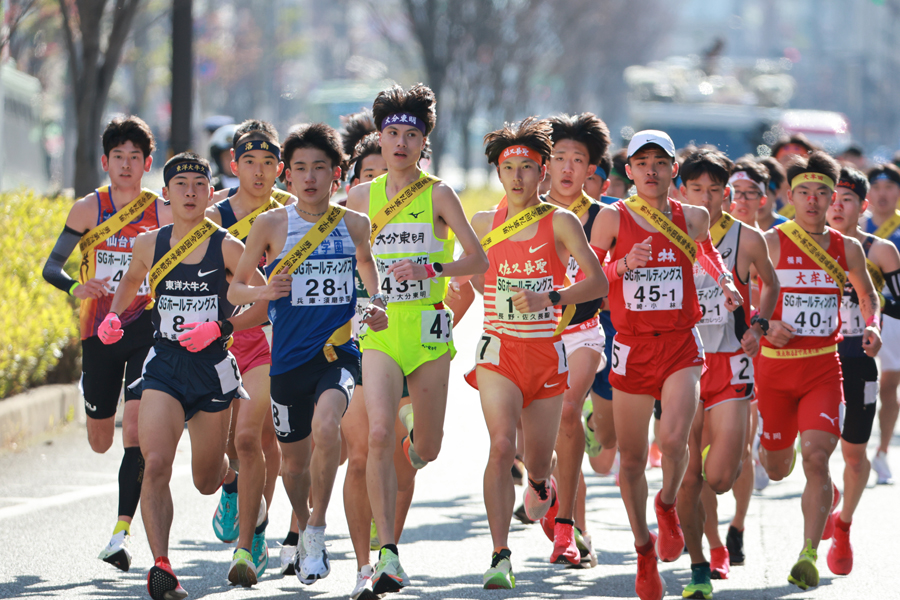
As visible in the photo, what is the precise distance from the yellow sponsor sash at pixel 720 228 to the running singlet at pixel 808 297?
0.35 m

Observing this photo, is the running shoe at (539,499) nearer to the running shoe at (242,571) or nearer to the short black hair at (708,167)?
the running shoe at (242,571)

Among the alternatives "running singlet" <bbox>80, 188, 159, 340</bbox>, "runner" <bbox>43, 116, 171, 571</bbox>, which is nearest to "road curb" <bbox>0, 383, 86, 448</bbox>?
"runner" <bbox>43, 116, 171, 571</bbox>

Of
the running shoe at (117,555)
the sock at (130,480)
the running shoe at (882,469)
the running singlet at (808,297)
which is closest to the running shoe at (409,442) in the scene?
the sock at (130,480)

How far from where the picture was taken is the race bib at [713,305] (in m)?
7.69

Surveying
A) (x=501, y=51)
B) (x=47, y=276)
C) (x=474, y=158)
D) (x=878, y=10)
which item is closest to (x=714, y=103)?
(x=501, y=51)

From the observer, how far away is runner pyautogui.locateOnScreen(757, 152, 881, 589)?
24.5ft

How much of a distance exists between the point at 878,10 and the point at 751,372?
109 meters

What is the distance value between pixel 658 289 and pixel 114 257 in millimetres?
3168

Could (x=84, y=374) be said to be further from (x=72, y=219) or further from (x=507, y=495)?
(x=507, y=495)

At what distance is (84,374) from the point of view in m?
8.29

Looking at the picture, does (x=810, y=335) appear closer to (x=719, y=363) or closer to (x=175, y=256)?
(x=719, y=363)

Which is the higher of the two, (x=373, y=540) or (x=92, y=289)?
(x=92, y=289)

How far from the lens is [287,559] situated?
296 inches

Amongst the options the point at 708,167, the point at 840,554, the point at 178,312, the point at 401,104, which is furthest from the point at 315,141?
the point at 840,554
